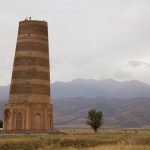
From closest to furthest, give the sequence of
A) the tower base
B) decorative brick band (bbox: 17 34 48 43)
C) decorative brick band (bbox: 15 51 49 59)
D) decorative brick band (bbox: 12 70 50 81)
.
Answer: the tower base → decorative brick band (bbox: 12 70 50 81) → decorative brick band (bbox: 15 51 49 59) → decorative brick band (bbox: 17 34 48 43)

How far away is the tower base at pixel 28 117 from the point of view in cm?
5284

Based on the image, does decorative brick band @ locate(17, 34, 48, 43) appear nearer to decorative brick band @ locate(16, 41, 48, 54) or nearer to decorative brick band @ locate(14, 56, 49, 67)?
decorative brick band @ locate(16, 41, 48, 54)

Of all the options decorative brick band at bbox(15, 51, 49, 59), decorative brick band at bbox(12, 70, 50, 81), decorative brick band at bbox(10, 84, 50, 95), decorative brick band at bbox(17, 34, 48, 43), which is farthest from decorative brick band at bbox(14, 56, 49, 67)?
decorative brick band at bbox(10, 84, 50, 95)

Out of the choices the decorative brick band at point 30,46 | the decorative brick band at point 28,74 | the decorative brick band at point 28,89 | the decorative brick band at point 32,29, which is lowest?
the decorative brick band at point 28,89

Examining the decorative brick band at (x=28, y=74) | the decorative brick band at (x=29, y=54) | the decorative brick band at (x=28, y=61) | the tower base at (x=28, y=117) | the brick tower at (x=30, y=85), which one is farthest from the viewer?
the decorative brick band at (x=29, y=54)

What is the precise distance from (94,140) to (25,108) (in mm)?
19322

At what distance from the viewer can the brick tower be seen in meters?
53.2

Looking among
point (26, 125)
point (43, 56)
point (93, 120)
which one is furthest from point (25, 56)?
point (93, 120)

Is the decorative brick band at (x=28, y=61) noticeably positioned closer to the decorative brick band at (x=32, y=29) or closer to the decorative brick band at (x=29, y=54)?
the decorative brick band at (x=29, y=54)

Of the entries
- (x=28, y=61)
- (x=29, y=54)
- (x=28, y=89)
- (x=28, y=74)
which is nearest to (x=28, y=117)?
(x=28, y=89)

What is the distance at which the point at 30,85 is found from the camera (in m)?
53.3

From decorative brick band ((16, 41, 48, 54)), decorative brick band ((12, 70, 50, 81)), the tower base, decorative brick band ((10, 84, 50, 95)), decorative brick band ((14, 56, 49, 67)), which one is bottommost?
the tower base

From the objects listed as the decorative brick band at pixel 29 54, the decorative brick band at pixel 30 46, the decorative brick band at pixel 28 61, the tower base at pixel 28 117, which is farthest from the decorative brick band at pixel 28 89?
the decorative brick band at pixel 30 46

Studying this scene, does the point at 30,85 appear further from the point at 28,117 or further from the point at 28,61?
the point at 28,117
